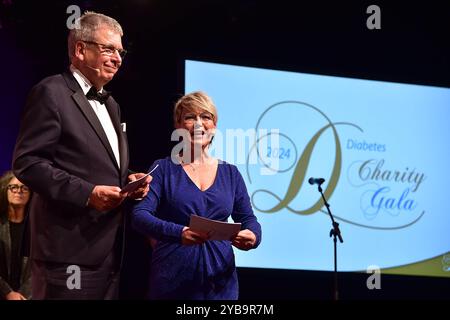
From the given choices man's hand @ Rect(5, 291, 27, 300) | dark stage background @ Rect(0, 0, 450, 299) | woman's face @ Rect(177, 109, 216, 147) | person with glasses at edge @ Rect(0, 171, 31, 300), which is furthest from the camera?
dark stage background @ Rect(0, 0, 450, 299)

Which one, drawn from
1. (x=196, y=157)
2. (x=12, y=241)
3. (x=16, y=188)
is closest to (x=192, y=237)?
(x=196, y=157)

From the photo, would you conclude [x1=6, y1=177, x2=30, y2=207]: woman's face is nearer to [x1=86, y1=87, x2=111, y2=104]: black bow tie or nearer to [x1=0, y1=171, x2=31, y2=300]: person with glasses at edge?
[x1=0, y1=171, x2=31, y2=300]: person with glasses at edge

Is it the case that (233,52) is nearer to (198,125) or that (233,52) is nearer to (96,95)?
(198,125)

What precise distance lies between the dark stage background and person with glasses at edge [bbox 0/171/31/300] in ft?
2.32

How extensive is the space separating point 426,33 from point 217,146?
2466 mm

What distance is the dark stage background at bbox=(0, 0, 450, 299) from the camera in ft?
16.1

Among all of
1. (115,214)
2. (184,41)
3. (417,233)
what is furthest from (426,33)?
(115,214)

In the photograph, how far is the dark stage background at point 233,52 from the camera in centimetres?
490

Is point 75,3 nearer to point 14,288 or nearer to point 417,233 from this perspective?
point 14,288

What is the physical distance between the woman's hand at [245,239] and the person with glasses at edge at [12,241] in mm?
1865

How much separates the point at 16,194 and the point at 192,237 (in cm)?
218

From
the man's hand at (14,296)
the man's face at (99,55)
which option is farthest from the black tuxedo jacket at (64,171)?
the man's hand at (14,296)

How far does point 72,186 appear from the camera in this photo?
7.34 ft

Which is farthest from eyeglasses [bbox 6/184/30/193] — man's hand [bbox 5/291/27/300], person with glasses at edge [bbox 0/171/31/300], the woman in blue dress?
the woman in blue dress
